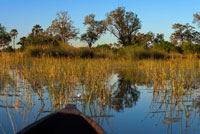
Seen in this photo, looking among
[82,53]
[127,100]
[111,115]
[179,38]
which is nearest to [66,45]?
[82,53]

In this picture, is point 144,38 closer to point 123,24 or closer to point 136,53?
point 123,24

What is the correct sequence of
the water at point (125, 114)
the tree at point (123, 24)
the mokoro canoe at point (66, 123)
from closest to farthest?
the mokoro canoe at point (66, 123) → the water at point (125, 114) → the tree at point (123, 24)

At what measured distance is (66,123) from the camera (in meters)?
2.60

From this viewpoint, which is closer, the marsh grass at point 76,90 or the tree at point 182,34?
the marsh grass at point 76,90

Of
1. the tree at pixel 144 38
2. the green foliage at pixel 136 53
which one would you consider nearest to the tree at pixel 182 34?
the tree at pixel 144 38

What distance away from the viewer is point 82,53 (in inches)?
712

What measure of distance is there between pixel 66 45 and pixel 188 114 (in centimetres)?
1497

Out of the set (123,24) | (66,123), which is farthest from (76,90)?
(123,24)

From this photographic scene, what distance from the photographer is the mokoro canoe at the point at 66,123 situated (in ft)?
7.95

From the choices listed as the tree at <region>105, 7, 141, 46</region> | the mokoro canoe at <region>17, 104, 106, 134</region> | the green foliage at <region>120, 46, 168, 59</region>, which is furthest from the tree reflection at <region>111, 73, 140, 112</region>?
the tree at <region>105, 7, 141, 46</region>

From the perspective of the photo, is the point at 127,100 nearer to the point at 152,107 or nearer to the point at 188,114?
the point at 152,107

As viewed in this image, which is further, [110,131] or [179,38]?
[179,38]

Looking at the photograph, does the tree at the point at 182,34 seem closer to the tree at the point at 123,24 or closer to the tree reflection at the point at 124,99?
the tree at the point at 123,24

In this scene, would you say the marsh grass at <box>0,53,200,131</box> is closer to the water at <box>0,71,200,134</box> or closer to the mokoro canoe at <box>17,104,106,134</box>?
the water at <box>0,71,200,134</box>
